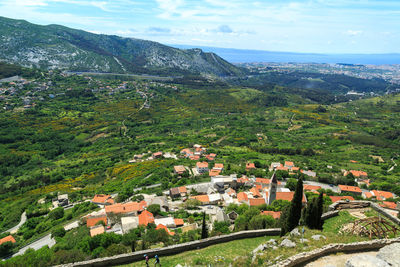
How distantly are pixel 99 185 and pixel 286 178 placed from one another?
43.7 metres

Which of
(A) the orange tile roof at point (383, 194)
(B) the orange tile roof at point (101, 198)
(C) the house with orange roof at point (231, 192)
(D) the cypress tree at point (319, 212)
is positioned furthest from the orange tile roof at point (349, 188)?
(B) the orange tile roof at point (101, 198)

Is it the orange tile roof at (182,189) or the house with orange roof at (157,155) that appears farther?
the house with orange roof at (157,155)

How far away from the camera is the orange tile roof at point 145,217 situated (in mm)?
29436

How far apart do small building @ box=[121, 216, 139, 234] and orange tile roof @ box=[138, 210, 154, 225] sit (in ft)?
2.03

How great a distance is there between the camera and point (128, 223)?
2852cm

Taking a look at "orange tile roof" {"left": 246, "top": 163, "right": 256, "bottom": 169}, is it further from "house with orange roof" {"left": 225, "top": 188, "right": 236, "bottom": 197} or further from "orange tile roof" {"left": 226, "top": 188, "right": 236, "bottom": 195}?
"orange tile roof" {"left": 226, "top": 188, "right": 236, "bottom": 195}

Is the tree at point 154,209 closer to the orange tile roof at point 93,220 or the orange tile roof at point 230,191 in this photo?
the orange tile roof at point 93,220

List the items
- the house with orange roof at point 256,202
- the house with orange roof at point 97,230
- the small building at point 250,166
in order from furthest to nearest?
the small building at point 250,166
the house with orange roof at point 256,202
the house with orange roof at point 97,230

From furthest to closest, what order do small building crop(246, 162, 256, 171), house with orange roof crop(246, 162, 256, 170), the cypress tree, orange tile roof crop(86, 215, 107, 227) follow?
house with orange roof crop(246, 162, 256, 170) → small building crop(246, 162, 256, 171) → orange tile roof crop(86, 215, 107, 227) → the cypress tree

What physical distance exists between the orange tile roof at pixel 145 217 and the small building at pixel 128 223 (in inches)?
24.3

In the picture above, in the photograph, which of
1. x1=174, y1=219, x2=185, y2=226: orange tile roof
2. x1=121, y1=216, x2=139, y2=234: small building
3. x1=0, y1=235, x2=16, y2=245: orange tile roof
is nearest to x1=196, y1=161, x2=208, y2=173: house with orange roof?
x1=174, y1=219, x2=185, y2=226: orange tile roof

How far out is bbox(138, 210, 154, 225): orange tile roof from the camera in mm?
29436

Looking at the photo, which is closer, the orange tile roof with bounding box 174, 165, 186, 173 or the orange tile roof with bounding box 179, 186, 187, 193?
the orange tile roof with bounding box 179, 186, 187, 193

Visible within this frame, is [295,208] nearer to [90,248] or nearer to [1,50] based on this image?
[90,248]
